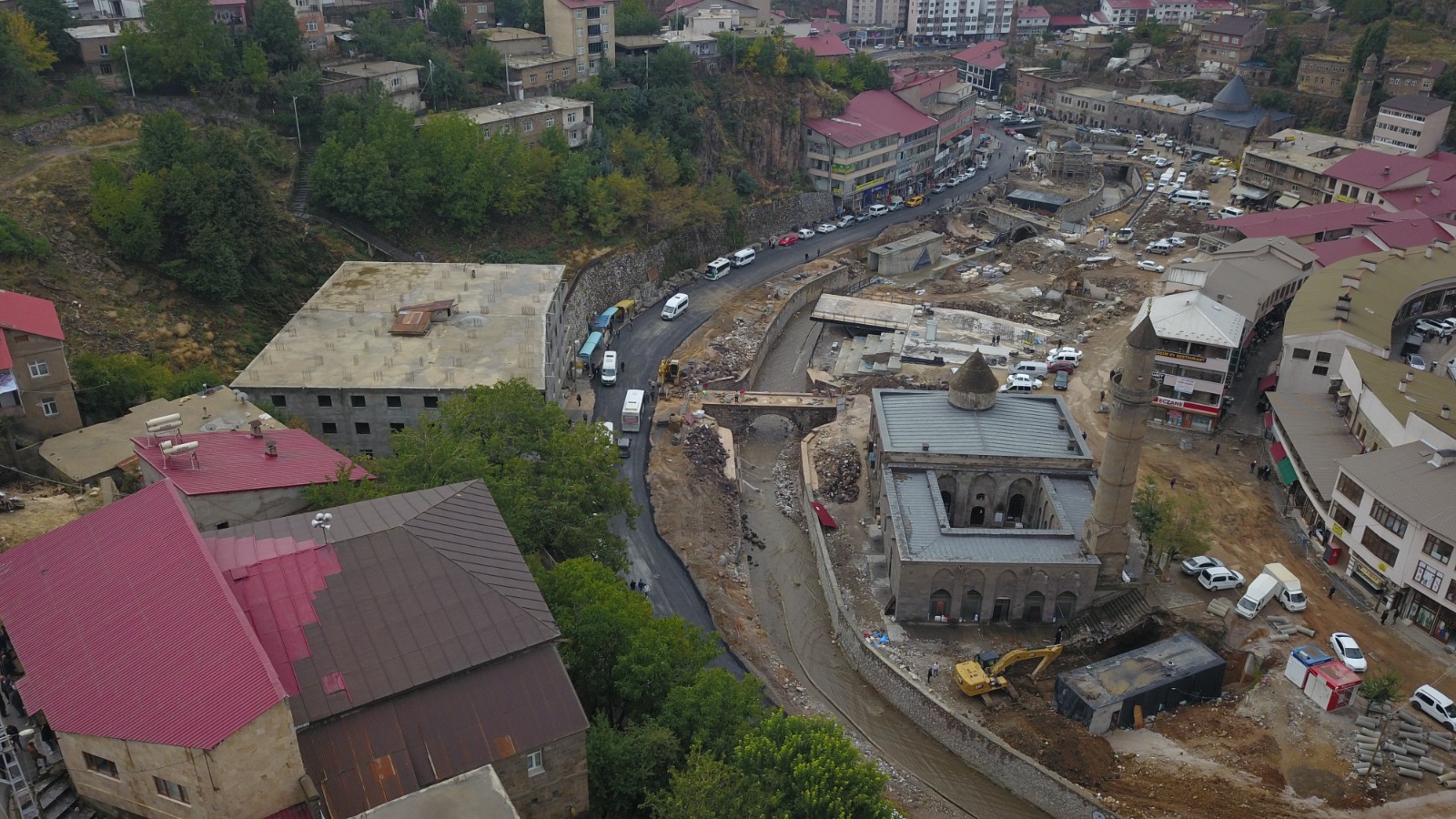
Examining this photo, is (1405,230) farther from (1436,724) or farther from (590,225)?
(590,225)

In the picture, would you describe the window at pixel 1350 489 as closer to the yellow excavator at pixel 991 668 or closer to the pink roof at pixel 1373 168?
the yellow excavator at pixel 991 668

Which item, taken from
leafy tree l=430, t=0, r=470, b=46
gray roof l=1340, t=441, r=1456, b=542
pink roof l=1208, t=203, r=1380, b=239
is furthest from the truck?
leafy tree l=430, t=0, r=470, b=46

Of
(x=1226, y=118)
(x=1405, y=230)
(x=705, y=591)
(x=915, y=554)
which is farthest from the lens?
(x=1226, y=118)

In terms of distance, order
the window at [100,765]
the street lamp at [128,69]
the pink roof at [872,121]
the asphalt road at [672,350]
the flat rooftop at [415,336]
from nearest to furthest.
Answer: the window at [100,765], the asphalt road at [672,350], the flat rooftop at [415,336], the street lamp at [128,69], the pink roof at [872,121]

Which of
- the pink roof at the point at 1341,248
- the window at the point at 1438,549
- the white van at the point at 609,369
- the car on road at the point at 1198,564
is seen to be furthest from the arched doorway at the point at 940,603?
the pink roof at the point at 1341,248

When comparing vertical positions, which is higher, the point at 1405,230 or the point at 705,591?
the point at 1405,230

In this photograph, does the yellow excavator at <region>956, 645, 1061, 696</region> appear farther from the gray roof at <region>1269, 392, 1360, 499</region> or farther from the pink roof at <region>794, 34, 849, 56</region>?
the pink roof at <region>794, 34, 849, 56</region>

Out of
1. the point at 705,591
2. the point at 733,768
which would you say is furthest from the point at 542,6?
the point at 733,768

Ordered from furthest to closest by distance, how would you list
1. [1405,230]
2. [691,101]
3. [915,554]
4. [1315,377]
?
[691,101] → [1405,230] → [1315,377] → [915,554]
